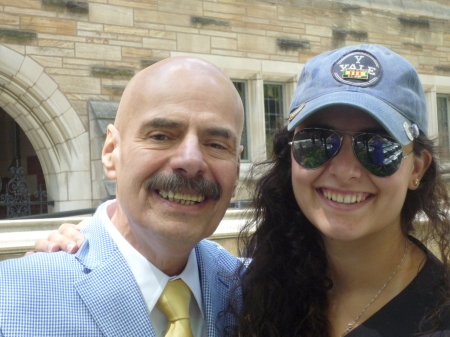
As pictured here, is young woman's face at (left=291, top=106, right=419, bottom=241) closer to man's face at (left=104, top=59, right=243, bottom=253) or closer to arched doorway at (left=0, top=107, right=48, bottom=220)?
man's face at (left=104, top=59, right=243, bottom=253)

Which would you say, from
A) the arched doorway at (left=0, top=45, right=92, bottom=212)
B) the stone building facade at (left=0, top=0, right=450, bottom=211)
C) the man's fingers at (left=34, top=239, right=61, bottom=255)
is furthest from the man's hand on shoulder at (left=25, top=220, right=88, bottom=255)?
the arched doorway at (left=0, top=45, right=92, bottom=212)

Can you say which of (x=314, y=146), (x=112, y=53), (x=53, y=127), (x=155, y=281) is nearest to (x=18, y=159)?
(x=53, y=127)

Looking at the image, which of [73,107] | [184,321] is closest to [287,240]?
[184,321]

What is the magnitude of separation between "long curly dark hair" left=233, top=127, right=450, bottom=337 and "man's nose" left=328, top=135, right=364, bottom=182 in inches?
6.9

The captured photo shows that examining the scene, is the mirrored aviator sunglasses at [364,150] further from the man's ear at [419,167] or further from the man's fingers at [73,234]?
the man's fingers at [73,234]

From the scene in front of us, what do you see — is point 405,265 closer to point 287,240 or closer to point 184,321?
point 287,240

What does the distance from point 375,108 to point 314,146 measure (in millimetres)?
185

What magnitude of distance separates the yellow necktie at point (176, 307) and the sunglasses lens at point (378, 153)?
570 millimetres

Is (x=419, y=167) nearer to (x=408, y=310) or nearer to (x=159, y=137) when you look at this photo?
(x=408, y=310)

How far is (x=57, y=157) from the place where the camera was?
24.8 feet

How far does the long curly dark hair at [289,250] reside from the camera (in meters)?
1.74

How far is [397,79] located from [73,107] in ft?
20.4

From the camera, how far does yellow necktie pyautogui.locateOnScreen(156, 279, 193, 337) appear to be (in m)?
1.53

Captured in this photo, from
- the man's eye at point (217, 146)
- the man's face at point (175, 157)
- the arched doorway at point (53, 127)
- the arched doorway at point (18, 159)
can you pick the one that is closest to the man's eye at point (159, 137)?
the man's face at point (175, 157)
